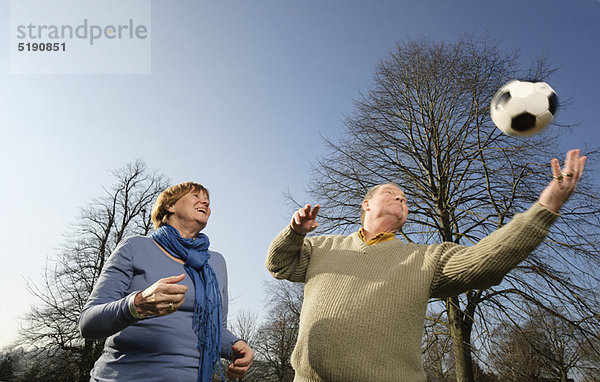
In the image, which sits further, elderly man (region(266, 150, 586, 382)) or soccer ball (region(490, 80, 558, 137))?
soccer ball (region(490, 80, 558, 137))

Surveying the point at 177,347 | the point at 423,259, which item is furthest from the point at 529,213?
the point at 177,347

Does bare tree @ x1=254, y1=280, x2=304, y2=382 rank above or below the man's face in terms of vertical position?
below

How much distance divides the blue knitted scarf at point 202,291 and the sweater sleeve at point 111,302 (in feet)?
0.96

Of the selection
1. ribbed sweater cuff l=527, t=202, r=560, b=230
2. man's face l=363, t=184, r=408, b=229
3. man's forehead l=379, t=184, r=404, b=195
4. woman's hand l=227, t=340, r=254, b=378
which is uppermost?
man's forehead l=379, t=184, r=404, b=195

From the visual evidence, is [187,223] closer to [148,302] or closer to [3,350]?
[148,302]

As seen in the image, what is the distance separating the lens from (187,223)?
2883mm

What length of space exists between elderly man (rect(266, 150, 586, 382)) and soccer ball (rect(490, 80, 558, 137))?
1.52m

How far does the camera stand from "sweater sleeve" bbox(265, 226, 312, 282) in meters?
2.53

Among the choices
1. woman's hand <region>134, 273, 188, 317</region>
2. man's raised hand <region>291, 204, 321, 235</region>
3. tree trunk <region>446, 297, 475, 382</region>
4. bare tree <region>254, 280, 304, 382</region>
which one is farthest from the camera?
bare tree <region>254, 280, 304, 382</region>

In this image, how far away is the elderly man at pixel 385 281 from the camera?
195 centimetres

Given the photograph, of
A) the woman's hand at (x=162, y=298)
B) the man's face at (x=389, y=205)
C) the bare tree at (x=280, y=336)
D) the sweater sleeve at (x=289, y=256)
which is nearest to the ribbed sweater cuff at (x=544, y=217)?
the man's face at (x=389, y=205)

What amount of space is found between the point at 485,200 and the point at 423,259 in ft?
27.7

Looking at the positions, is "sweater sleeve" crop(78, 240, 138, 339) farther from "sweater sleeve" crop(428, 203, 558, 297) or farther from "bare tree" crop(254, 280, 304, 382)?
"bare tree" crop(254, 280, 304, 382)

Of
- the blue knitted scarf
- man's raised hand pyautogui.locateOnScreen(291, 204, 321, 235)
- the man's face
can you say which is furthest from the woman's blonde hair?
the man's face
